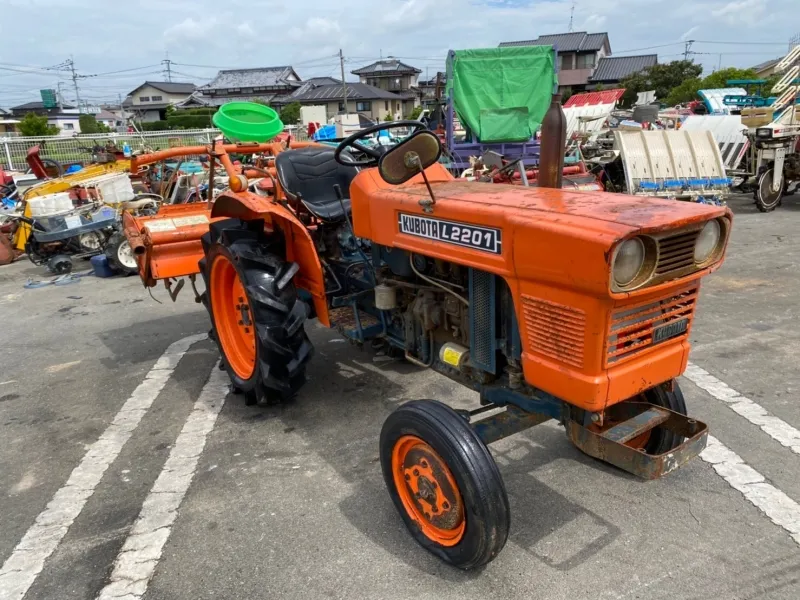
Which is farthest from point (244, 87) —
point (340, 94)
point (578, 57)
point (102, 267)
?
point (102, 267)

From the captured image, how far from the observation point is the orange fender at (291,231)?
3303 mm

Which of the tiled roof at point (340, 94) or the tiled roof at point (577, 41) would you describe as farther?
the tiled roof at point (577, 41)

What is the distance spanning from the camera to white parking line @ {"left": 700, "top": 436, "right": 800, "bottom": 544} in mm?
2408

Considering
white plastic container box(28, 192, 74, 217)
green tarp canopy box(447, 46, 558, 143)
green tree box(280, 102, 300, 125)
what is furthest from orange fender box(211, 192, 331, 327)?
green tree box(280, 102, 300, 125)

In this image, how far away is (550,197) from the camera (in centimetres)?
227

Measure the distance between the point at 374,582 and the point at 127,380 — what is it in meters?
2.73

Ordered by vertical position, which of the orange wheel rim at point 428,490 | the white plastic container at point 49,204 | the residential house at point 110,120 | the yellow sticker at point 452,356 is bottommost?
the orange wheel rim at point 428,490

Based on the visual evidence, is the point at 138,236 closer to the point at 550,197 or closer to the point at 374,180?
the point at 374,180

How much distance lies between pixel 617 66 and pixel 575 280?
51.5m

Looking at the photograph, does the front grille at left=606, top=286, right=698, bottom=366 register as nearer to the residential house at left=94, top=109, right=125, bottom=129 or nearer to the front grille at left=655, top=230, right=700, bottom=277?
the front grille at left=655, top=230, right=700, bottom=277

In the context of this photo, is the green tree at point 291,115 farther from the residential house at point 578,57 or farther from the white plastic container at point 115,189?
the white plastic container at point 115,189

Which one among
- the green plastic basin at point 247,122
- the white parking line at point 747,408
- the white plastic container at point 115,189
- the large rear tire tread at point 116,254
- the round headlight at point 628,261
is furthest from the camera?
the white plastic container at point 115,189

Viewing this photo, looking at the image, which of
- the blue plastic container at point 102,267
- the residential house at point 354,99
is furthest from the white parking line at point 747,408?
the residential house at point 354,99

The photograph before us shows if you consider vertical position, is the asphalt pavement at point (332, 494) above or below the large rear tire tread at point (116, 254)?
below
